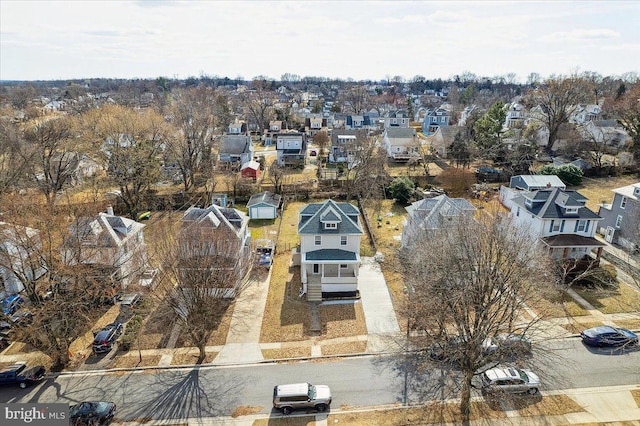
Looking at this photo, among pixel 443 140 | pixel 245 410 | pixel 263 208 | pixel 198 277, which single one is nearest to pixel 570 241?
pixel 245 410

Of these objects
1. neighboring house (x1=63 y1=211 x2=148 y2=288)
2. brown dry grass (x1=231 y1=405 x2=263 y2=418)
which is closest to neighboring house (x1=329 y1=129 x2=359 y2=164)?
neighboring house (x1=63 y1=211 x2=148 y2=288)

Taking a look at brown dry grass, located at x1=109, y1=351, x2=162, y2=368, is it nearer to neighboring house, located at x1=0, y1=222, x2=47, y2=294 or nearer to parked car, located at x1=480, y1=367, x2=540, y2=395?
neighboring house, located at x1=0, y1=222, x2=47, y2=294

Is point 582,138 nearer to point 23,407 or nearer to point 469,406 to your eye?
point 469,406

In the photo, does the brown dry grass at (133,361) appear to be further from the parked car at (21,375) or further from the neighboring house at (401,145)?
the neighboring house at (401,145)

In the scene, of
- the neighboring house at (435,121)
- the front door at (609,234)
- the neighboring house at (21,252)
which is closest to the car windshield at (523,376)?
the front door at (609,234)

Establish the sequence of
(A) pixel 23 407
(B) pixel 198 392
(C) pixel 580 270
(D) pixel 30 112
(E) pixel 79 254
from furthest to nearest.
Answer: (D) pixel 30 112, (C) pixel 580 270, (E) pixel 79 254, (B) pixel 198 392, (A) pixel 23 407

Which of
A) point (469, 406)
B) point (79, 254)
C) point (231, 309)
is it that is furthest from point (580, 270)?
point (79, 254)
